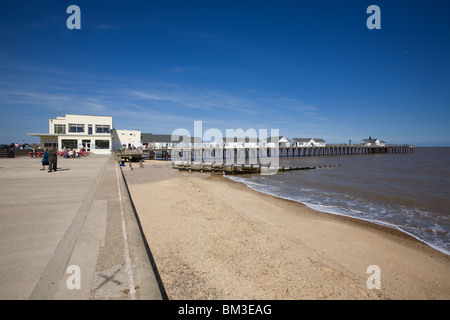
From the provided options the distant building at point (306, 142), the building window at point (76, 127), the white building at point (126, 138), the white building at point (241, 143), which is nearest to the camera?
the building window at point (76, 127)

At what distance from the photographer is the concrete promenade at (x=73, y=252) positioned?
2.84 m

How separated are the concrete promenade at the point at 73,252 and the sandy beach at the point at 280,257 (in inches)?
38.6

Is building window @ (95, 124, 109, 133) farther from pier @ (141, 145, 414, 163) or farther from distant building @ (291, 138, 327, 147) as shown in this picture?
distant building @ (291, 138, 327, 147)

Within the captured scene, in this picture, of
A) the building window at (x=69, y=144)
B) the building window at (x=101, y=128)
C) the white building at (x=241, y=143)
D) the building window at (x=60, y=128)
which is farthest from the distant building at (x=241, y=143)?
the building window at (x=60, y=128)

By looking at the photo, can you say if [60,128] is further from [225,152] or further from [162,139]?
[225,152]

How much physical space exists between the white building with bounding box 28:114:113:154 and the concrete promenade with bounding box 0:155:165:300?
41635 mm

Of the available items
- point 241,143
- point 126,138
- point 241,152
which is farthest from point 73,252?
point 241,152

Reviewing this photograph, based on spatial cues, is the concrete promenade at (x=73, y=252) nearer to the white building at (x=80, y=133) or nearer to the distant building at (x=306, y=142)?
the white building at (x=80, y=133)

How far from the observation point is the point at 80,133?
43094mm

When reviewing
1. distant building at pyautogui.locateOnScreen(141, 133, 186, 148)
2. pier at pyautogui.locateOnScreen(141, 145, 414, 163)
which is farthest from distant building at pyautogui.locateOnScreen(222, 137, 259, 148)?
distant building at pyautogui.locateOnScreen(141, 133, 186, 148)

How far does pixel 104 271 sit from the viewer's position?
10.6 ft

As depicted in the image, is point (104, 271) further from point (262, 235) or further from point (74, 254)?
point (262, 235)
